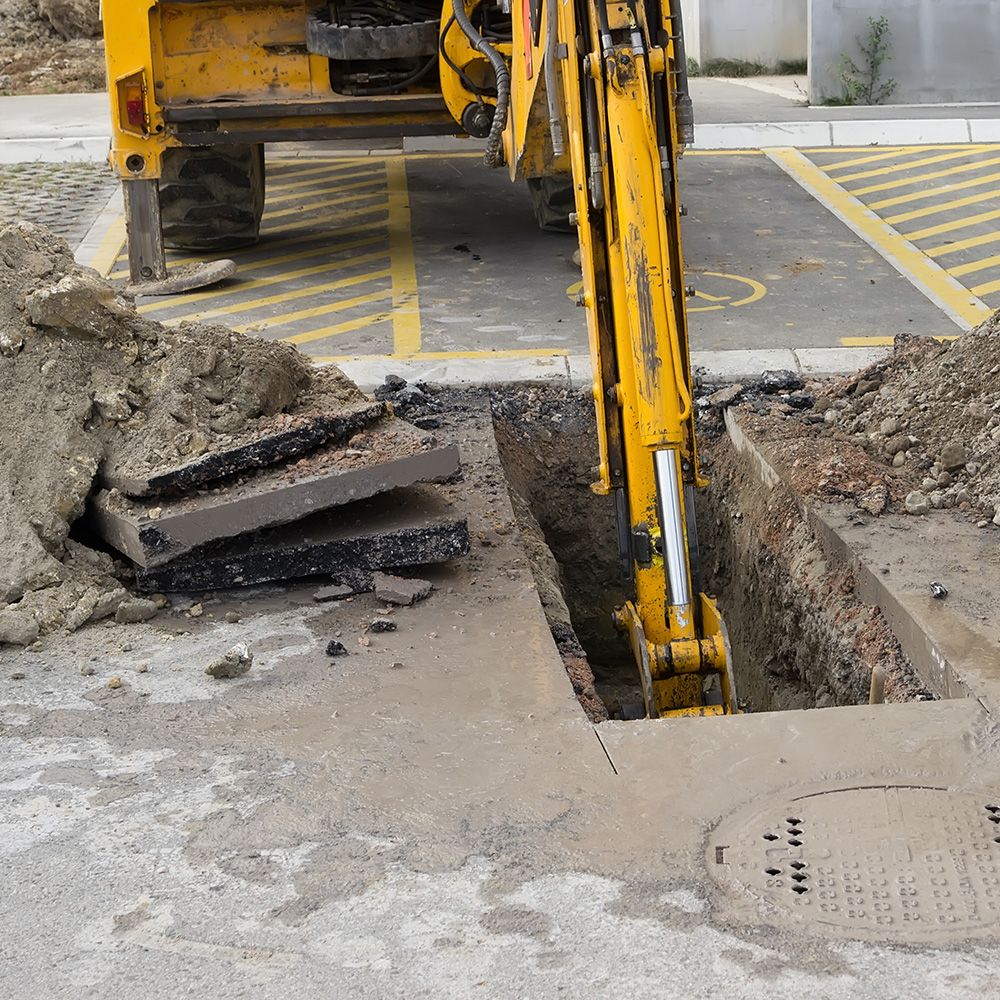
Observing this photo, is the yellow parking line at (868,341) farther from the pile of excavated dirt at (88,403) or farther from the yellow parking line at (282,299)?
the pile of excavated dirt at (88,403)

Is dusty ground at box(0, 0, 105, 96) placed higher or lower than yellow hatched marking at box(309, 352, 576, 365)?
higher

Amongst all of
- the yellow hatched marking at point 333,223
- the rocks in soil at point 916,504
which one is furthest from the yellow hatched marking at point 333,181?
the rocks in soil at point 916,504

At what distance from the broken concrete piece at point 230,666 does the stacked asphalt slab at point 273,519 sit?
638 millimetres

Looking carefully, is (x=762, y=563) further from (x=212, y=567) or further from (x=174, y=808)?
(x=174, y=808)

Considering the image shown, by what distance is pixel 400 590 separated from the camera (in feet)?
16.8

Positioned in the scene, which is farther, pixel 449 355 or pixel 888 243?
pixel 888 243

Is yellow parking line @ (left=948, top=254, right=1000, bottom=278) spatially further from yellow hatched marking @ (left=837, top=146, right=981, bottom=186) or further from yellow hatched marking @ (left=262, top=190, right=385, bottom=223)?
yellow hatched marking @ (left=262, top=190, right=385, bottom=223)

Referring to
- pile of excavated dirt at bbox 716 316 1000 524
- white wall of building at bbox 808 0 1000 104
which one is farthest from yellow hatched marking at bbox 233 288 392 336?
white wall of building at bbox 808 0 1000 104

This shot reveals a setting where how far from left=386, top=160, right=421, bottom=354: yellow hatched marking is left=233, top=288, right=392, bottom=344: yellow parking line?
0.42 ft

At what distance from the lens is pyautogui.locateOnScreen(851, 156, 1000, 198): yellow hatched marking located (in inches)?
488

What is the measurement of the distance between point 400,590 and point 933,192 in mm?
8667

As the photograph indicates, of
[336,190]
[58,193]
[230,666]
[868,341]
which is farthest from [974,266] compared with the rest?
[58,193]

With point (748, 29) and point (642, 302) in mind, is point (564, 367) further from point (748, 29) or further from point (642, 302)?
point (748, 29)

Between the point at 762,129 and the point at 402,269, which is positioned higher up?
the point at 762,129
